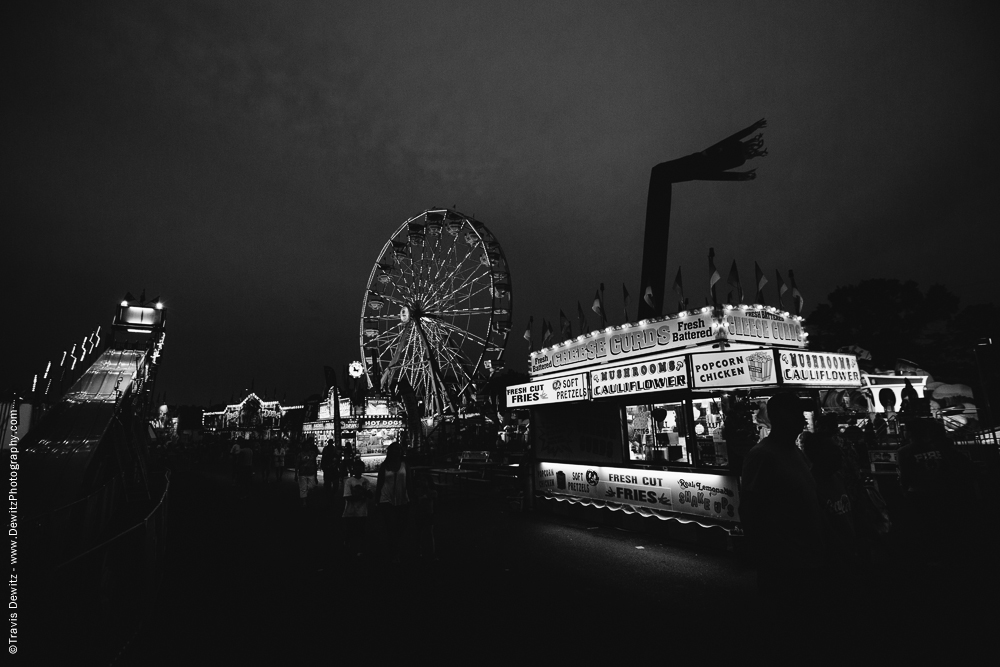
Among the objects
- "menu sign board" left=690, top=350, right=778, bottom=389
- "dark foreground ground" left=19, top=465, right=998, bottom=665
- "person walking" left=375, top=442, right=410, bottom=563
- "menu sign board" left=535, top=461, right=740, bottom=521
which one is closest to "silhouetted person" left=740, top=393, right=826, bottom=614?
"dark foreground ground" left=19, top=465, right=998, bottom=665

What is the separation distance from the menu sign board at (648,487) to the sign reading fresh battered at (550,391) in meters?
1.45

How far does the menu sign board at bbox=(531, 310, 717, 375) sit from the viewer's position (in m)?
11.0

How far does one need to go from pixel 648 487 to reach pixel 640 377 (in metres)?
1.98

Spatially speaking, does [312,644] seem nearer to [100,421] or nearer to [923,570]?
[923,570]

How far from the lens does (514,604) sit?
5.13m

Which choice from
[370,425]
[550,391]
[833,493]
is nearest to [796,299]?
[550,391]

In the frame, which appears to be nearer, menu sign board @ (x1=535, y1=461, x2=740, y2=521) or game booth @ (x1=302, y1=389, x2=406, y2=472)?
menu sign board @ (x1=535, y1=461, x2=740, y2=521)

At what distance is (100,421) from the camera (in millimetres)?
12031

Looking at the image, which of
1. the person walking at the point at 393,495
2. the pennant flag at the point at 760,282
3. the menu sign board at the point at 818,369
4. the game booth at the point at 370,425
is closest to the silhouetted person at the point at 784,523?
the person walking at the point at 393,495

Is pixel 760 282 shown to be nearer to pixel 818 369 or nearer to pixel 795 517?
pixel 818 369

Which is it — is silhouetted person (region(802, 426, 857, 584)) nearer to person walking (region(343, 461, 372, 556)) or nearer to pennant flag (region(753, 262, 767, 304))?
person walking (region(343, 461, 372, 556))

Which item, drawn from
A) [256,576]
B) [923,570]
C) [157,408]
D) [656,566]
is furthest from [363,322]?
[157,408]

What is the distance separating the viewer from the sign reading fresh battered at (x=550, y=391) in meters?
10.5

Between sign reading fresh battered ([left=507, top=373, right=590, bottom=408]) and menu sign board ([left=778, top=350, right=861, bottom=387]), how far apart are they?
3764mm
